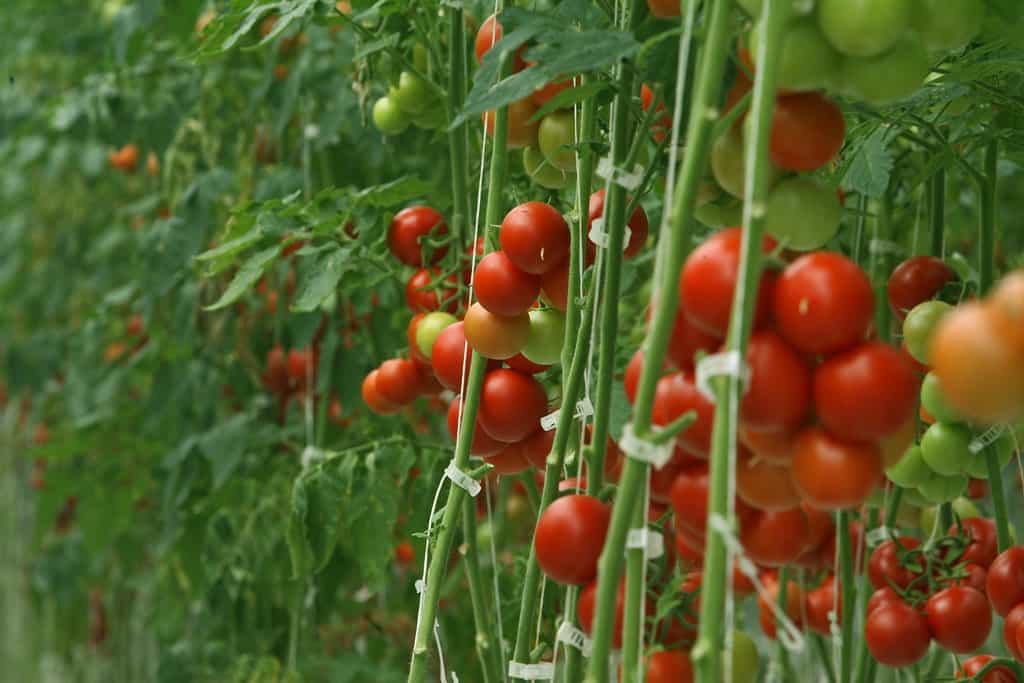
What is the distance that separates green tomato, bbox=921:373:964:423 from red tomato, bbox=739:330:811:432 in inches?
12.8

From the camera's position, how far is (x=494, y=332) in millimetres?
700

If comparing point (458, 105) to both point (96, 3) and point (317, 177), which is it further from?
point (96, 3)

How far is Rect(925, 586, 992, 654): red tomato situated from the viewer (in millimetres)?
776

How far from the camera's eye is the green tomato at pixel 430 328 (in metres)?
0.87

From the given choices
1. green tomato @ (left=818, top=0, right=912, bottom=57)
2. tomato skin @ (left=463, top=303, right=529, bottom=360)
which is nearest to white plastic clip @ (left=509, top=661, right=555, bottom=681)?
tomato skin @ (left=463, top=303, right=529, bottom=360)

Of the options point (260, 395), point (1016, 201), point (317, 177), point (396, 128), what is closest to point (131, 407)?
point (260, 395)

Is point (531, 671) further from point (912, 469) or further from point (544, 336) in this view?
point (912, 469)

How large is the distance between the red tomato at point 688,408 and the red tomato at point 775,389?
27mm

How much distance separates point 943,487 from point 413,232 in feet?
1.53

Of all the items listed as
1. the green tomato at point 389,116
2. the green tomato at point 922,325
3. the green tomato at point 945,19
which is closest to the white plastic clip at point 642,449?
the green tomato at point 945,19

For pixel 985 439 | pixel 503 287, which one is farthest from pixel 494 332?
pixel 985 439

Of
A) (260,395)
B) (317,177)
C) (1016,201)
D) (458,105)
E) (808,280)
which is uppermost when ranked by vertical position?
(1016,201)

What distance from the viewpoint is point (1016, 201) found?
1.86 m

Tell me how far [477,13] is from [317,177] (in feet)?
2.26
